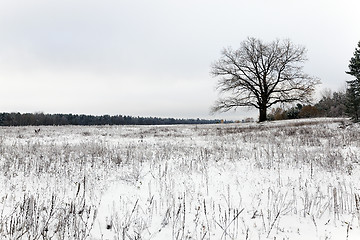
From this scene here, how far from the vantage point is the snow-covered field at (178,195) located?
348 cm

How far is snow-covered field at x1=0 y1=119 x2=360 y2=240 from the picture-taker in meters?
3.48

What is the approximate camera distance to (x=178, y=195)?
4.65 meters

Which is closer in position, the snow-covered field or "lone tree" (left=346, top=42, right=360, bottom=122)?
the snow-covered field

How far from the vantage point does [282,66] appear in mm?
25891

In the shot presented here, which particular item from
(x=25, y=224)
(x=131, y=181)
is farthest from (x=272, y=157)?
(x=25, y=224)

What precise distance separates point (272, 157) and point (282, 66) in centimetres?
2221

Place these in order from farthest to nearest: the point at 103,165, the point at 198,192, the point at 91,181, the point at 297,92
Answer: the point at 297,92, the point at 103,165, the point at 91,181, the point at 198,192

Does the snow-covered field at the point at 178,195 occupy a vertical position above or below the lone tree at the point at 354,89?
below

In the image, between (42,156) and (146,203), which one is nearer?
(146,203)

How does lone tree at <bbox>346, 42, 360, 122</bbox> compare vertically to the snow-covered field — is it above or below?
above

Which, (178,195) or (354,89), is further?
(354,89)

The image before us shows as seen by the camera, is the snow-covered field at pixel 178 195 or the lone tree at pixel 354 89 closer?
the snow-covered field at pixel 178 195

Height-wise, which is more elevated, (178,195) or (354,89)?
(354,89)

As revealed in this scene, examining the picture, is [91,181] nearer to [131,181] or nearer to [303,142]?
[131,181]
